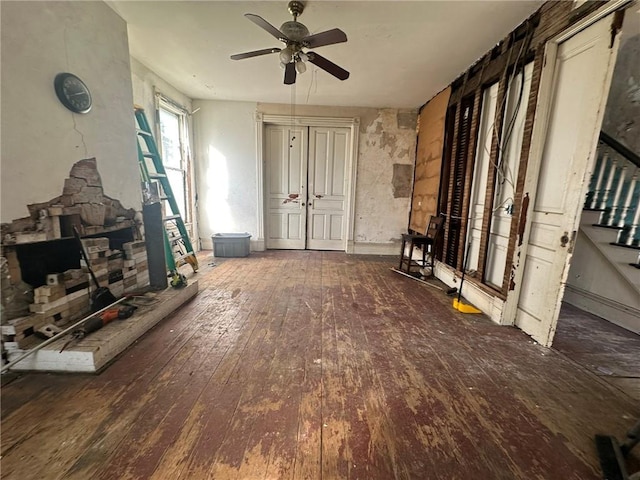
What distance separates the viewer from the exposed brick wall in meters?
2.21

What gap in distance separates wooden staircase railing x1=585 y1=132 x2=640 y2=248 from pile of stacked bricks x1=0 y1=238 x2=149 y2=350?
5.19m

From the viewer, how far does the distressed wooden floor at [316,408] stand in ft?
4.14

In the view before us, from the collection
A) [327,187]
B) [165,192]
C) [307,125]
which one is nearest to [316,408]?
[165,192]

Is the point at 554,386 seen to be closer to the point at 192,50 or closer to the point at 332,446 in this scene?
the point at 332,446

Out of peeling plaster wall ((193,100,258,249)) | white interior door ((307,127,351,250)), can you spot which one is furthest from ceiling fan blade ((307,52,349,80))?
peeling plaster wall ((193,100,258,249))

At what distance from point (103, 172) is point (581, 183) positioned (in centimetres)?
401

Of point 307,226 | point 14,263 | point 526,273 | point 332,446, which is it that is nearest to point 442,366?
point 332,446

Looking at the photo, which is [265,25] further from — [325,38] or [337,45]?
[337,45]

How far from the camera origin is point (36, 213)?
73.0 inches

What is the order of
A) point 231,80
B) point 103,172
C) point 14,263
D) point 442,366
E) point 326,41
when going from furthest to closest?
point 231,80, point 103,172, point 326,41, point 442,366, point 14,263

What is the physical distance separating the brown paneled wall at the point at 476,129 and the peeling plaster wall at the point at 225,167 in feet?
10.9

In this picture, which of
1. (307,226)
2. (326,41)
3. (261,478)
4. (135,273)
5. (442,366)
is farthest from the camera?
(307,226)

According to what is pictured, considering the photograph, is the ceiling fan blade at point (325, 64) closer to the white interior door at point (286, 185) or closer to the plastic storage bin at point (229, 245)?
the white interior door at point (286, 185)

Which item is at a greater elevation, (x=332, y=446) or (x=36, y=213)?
(x=36, y=213)
